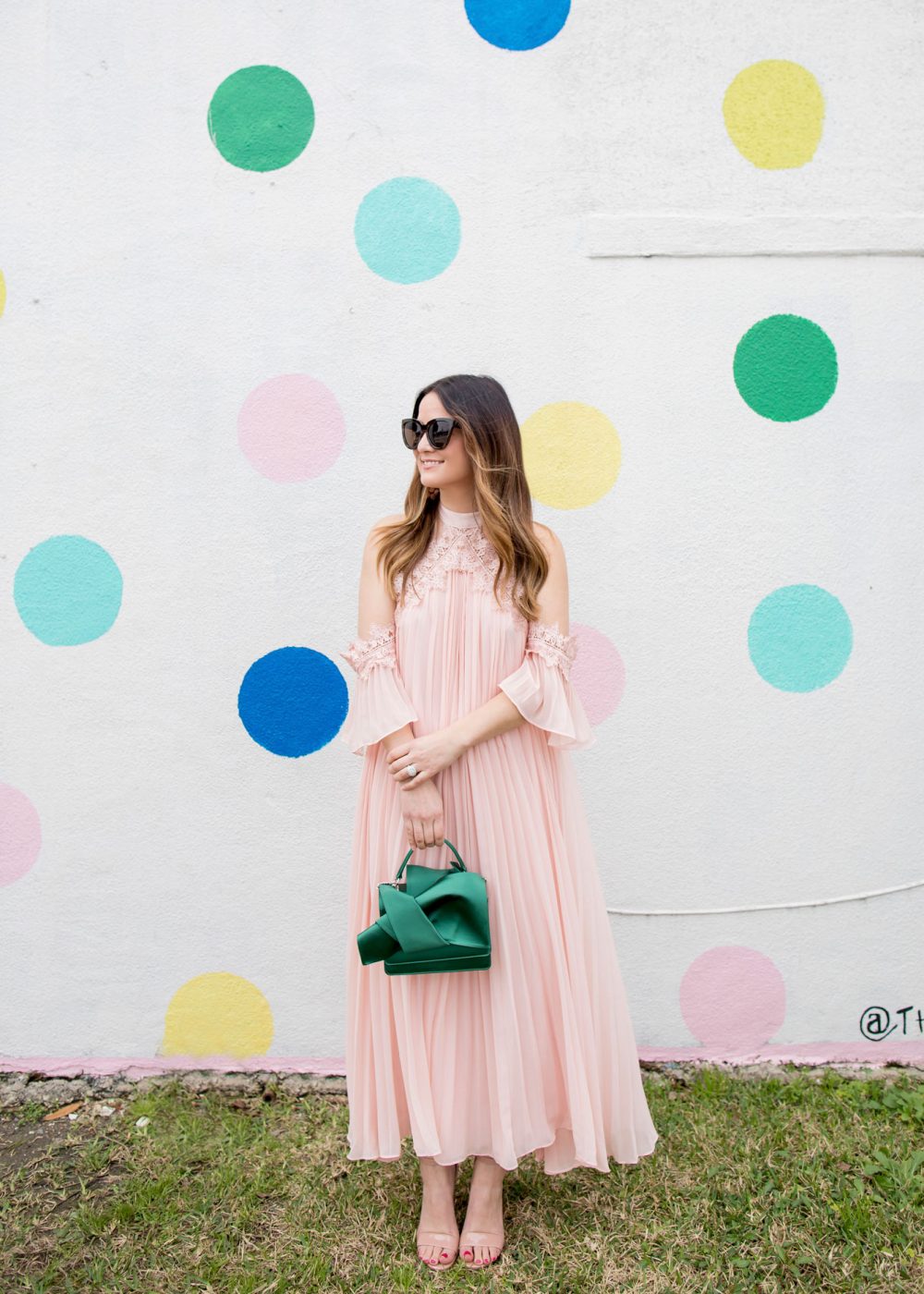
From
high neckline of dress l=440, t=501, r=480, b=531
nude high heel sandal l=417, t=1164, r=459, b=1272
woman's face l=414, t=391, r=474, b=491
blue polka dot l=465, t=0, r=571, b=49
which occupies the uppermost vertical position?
blue polka dot l=465, t=0, r=571, b=49

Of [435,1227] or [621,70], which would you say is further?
[621,70]

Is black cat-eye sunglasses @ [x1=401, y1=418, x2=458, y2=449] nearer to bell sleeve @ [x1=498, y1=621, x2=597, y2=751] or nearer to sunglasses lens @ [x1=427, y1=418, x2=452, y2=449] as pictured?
sunglasses lens @ [x1=427, y1=418, x2=452, y2=449]

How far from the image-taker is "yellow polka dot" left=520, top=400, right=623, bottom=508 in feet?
9.89

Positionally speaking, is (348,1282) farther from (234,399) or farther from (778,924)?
(234,399)

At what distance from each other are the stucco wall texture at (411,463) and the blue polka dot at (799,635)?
0.05 feet

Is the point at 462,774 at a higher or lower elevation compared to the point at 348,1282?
higher

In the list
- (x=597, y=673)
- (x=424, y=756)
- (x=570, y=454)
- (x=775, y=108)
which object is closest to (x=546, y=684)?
(x=424, y=756)

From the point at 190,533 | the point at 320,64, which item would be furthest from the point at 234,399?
the point at 320,64

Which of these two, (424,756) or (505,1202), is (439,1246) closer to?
(505,1202)

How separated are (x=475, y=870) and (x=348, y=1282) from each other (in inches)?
37.1

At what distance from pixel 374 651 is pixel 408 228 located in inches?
59.6

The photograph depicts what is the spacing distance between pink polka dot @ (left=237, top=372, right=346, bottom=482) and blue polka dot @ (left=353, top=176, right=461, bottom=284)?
439 millimetres

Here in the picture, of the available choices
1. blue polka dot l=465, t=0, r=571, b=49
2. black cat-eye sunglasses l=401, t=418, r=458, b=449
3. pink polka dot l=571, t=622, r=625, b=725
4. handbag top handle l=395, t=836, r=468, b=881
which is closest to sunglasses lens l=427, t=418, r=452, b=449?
black cat-eye sunglasses l=401, t=418, r=458, b=449

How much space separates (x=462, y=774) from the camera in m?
2.23
